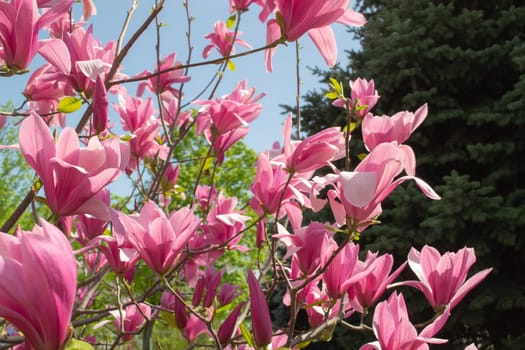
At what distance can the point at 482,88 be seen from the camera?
5.02 meters

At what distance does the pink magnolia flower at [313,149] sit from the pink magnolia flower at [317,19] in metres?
0.14

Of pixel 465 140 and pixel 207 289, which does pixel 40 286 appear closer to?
pixel 207 289

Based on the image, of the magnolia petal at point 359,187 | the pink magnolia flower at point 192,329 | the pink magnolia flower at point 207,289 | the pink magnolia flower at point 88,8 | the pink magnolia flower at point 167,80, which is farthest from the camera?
the pink magnolia flower at point 167,80

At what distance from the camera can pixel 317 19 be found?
85 cm

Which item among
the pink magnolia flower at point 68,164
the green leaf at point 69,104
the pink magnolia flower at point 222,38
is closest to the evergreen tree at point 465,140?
the pink magnolia flower at point 222,38

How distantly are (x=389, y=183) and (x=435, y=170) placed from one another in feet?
14.9

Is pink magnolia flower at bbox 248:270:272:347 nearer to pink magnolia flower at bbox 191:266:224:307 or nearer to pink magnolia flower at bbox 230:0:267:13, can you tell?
pink magnolia flower at bbox 191:266:224:307

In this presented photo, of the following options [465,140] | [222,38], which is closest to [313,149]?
[222,38]

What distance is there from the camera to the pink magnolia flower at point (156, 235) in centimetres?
83

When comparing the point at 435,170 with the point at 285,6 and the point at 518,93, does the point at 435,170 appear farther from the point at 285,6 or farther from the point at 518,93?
the point at 285,6

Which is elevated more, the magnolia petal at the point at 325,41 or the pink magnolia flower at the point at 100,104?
the magnolia petal at the point at 325,41

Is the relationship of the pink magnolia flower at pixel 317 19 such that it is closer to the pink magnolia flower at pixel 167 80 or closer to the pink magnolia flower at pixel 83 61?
the pink magnolia flower at pixel 83 61

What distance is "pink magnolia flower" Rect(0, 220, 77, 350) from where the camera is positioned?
1.47 feet

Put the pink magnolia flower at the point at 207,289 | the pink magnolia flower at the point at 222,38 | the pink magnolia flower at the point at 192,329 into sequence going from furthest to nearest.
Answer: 1. the pink magnolia flower at the point at 222,38
2. the pink magnolia flower at the point at 192,329
3. the pink magnolia flower at the point at 207,289
